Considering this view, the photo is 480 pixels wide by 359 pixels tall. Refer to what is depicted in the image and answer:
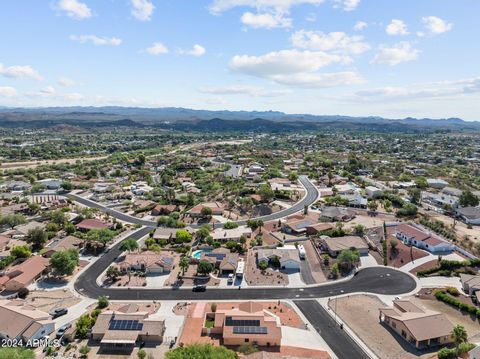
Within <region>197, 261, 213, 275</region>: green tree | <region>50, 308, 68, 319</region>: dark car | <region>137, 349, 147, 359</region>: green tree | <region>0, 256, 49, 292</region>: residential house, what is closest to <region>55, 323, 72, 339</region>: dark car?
<region>50, 308, 68, 319</region>: dark car

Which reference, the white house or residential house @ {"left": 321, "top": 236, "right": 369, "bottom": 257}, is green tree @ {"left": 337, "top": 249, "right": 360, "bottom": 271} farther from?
the white house

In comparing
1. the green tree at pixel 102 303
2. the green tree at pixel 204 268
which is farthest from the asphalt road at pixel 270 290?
the green tree at pixel 204 268

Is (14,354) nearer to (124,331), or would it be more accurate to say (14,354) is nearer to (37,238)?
(124,331)

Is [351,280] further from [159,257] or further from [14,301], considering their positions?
[14,301]

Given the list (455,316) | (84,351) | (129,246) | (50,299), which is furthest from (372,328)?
(50,299)

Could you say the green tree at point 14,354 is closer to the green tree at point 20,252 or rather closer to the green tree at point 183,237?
the green tree at point 20,252

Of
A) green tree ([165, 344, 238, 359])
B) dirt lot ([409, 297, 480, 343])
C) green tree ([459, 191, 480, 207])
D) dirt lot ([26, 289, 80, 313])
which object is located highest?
green tree ([459, 191, 480, 207])

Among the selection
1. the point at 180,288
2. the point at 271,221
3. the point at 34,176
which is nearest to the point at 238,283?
the point at 180,288
